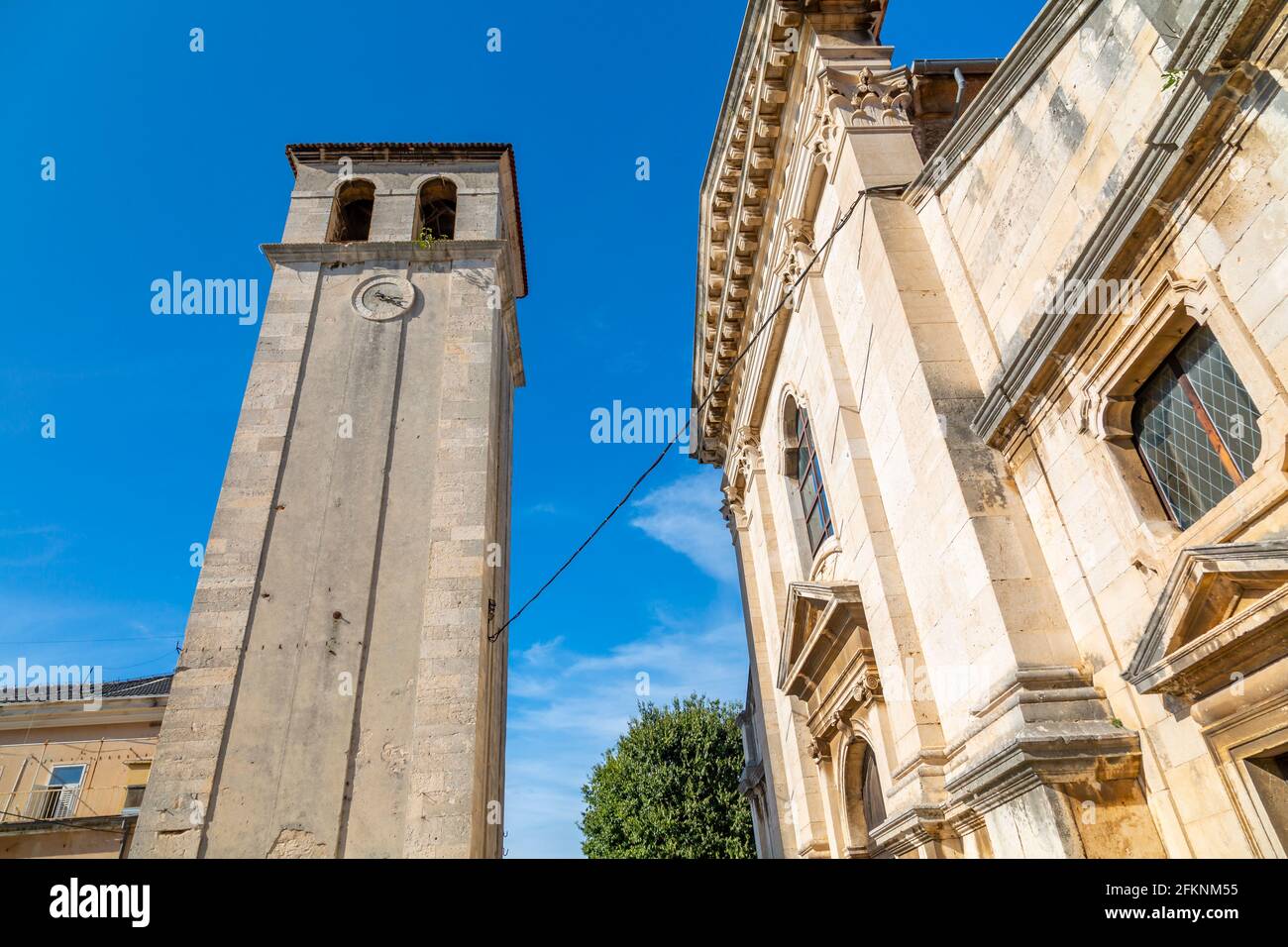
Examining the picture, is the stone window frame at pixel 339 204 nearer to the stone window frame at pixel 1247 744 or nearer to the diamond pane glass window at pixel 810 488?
the diamond pane glass window at pixel 810 488

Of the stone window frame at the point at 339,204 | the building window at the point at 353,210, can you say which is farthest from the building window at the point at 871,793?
the building window at the point at 353,210

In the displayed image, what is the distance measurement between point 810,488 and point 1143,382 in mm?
6517

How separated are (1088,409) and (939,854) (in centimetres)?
423

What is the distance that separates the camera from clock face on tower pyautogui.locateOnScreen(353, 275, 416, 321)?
13250 mm

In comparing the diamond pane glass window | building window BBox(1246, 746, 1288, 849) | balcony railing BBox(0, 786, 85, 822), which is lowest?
building window BBox(1246, 746, 1288, 849)

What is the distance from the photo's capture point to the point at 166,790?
8.84m

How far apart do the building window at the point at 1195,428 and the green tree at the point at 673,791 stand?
19.7 metres

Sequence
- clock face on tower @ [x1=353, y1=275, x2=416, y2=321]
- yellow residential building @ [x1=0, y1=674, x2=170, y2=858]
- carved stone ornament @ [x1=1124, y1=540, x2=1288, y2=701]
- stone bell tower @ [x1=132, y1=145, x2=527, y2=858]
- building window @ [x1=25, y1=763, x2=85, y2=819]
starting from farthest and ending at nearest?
building window @ [x1=25, y1=763, x2=85, y2=819] → yellow residential building @ [x1=0, y1=674, x2=170, y2=858] → clock face on tower @ [x1=353, y1=275, x2=416, y2=321] → stone bell tower @ [x1=132, y1=145, x2=527, y2=858] → carved stone ornament @ [x1=1124, y1=540, x2=1288, y2=701]

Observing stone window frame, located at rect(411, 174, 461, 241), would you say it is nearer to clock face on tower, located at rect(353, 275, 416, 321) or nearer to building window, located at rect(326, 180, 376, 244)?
building window, located at rect(326, 180, 376, 244)

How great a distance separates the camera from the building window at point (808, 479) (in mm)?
11297

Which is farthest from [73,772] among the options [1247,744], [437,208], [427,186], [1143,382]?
[1143,382]

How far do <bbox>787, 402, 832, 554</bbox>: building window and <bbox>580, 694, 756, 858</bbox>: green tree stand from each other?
538 inches

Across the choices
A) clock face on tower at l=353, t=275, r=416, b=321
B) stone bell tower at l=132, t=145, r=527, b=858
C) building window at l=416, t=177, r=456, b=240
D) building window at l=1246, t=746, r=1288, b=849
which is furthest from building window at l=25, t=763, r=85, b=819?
building window at l=1246, t=746, r=1288, b=849

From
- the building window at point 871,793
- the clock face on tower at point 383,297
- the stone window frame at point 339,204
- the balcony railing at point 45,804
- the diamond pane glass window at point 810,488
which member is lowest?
the building window at point 871,793
